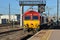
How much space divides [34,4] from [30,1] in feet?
4.16

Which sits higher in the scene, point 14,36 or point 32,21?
point 32,21

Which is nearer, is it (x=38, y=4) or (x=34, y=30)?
(x=34, y=30)

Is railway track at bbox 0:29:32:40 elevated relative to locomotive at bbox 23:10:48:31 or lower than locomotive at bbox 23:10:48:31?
lower

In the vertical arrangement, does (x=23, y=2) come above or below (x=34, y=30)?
above

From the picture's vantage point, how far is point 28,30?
117 feet

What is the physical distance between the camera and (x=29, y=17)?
3550 centimetres

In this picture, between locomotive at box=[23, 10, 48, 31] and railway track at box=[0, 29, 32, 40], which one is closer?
railway track at box=[0, 29, 32, 40]

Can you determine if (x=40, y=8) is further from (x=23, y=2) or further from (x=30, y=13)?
(x=30, y=13)

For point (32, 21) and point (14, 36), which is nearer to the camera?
point (14, 36)

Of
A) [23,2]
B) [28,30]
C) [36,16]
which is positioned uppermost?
[23,2]

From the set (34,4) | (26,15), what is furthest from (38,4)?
(26,15)

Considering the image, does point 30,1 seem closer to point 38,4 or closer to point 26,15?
point 38,4

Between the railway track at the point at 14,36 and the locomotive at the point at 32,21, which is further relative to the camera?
the locomotive at the point at 32,21

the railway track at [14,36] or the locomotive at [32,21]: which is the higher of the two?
the locomotive at [32,21]
